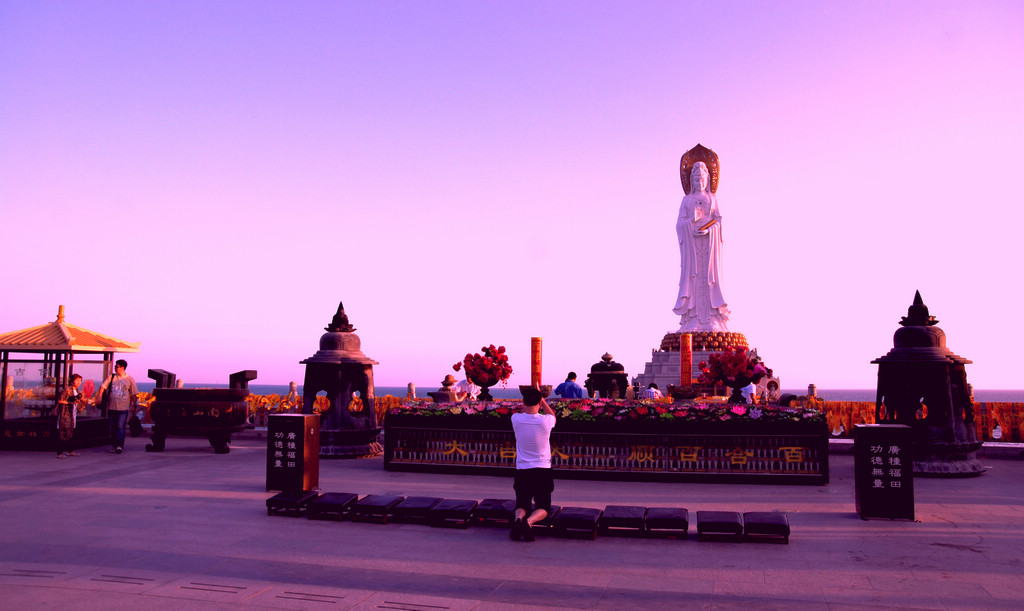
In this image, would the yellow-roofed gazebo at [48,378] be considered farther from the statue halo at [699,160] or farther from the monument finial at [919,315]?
the statue halo at [699,160]

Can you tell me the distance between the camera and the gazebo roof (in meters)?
18.8

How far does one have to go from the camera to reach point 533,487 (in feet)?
29.2

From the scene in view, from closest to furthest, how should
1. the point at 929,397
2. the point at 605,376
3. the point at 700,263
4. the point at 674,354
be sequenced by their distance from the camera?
the point at 929,397 → the point at 605,376 → the point at 674,354 → the point at 700,263

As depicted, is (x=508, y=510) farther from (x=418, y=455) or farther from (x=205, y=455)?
(x=205, y=455)

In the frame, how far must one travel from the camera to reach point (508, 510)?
9336 mm

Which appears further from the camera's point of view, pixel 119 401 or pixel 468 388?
pixel 468 388

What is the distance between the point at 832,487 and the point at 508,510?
705cm

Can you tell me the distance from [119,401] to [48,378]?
2.98m

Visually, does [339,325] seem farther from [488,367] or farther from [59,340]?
[59,340]

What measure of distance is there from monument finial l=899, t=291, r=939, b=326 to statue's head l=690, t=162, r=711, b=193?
25600 mm

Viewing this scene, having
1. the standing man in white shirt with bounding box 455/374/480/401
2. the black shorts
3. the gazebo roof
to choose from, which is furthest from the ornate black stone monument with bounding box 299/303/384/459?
the black shorts

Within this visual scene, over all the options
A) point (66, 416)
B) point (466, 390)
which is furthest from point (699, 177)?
point (66, 416)

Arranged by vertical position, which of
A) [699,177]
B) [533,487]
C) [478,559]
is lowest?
[478,559]

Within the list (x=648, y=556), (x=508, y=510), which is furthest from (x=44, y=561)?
(x=648, y=556)
